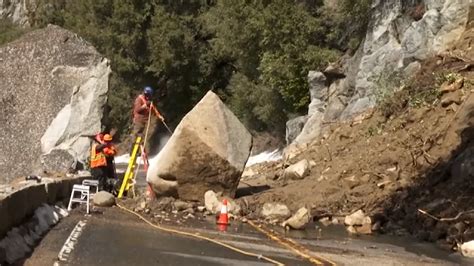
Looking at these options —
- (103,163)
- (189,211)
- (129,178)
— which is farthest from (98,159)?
(189,211)

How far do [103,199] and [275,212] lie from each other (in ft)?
9.87

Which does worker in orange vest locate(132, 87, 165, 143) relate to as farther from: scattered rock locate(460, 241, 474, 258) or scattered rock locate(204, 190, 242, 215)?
scattered rock locate(460, 241, 474, 258)

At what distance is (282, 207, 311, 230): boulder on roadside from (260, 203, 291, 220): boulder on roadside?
1.58 feet

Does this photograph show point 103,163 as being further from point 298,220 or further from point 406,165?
point 406,165

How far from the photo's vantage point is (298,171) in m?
15.2

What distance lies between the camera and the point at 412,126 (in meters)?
14.7

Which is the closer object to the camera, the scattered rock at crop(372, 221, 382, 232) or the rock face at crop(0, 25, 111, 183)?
the scattered rock at crop(372, 221, 382, 232)

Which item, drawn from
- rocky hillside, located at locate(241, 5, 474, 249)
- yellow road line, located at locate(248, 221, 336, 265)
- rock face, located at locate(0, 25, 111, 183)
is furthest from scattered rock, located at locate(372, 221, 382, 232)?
rock face, located at locate(0, 25, 111, 183)

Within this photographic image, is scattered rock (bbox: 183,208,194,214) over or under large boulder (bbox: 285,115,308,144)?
under

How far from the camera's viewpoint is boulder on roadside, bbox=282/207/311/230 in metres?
11.5

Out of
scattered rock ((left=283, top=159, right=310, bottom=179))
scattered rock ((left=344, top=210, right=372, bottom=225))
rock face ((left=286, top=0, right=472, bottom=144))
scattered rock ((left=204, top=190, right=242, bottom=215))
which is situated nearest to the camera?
scattered rock ((left=344, top=210, right=372, bottom=225))

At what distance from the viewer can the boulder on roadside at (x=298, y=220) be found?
1152 centimetres

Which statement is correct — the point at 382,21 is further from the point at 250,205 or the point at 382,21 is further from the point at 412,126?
the point at 250,205

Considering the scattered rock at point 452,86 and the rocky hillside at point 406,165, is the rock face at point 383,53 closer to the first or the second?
the rocky hillside at point 406,165
